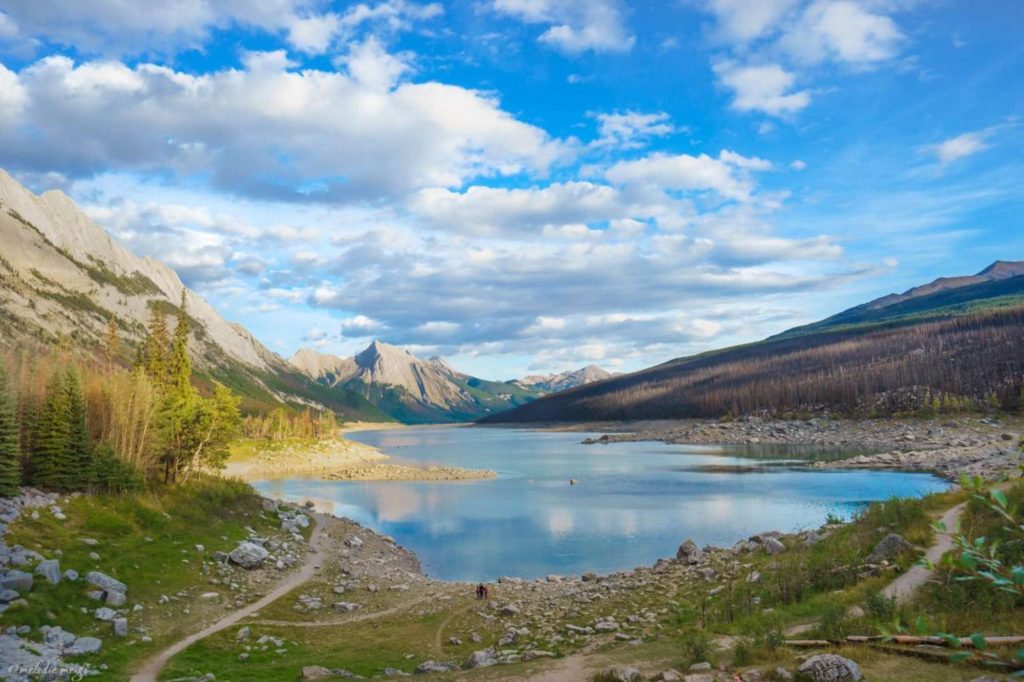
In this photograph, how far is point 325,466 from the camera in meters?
117

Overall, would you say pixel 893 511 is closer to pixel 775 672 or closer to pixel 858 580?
pixel 858 580

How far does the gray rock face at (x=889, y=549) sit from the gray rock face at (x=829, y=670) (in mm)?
11923

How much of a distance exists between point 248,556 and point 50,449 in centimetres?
1294

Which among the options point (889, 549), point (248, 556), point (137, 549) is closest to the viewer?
point (889, 549)

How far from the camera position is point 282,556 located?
37.1 meters

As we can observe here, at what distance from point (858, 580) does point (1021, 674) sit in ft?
69.2

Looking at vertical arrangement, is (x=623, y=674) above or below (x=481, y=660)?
above

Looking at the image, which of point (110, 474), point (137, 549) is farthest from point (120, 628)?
point (110, 474)

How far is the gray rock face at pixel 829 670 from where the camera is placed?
41.2 feet

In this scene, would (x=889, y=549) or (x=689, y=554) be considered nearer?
(x=889, y=549)

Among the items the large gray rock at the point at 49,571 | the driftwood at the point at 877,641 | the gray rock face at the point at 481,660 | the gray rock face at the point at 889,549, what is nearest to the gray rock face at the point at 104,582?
the large gray rock at the point at 49,571

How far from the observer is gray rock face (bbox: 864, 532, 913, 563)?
22.9 m

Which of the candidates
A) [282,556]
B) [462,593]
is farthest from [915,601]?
[282,556]

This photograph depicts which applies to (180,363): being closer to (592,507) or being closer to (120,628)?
(592,507)
